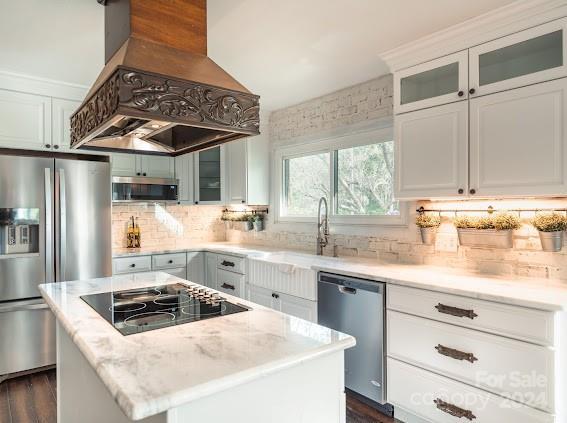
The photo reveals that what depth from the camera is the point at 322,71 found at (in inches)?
120

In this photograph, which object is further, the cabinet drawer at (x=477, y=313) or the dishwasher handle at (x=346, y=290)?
the dishwasher handle at (x=346, y=290)

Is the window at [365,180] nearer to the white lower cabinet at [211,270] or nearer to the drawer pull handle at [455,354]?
the drawer pull handle at [455,354]

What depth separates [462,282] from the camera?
214cm

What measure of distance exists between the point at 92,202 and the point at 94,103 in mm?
2041

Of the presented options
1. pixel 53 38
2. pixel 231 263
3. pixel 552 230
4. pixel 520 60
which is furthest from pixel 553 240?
pixel 53 38

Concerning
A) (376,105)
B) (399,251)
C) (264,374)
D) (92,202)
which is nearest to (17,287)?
(92,202)

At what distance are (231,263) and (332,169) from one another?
1.36 m

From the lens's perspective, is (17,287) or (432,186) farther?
(17,287)

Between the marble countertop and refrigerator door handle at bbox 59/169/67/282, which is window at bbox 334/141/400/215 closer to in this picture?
the marble countertop

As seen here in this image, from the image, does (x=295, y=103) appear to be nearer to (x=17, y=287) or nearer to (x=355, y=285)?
(x=355, y=285)

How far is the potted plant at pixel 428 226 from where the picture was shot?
2689 millimetres

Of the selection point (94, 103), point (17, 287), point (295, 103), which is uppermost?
point (295, 103)

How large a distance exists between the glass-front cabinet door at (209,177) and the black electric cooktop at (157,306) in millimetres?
2303

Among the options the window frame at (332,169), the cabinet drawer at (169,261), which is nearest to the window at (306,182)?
the window frame at (332,169)
